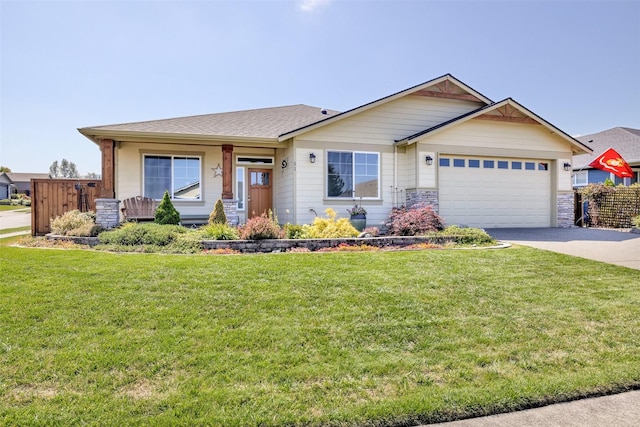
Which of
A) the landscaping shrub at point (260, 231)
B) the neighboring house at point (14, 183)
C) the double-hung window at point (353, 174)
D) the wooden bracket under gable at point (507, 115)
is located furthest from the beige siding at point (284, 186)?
the neighboring house at point (14, 183)

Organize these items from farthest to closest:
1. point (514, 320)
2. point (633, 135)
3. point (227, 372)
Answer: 1. point (633, 135)
2. point (514, 320)
3. point (227, 372)

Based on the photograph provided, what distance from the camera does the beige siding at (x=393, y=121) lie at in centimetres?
1206

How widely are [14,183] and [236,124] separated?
65074 mm

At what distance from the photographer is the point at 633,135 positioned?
22.6m

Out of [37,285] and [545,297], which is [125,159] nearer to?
[37,285]

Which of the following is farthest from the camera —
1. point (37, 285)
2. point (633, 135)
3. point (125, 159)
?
point (633, 135)

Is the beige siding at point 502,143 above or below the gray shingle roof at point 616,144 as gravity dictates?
below

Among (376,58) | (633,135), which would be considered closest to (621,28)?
(376,58)

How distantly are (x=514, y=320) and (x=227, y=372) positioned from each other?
324cm

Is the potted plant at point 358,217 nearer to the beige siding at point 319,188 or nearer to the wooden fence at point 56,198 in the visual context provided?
the beige siding at point 319,188

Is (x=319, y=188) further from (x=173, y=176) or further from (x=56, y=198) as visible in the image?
(x=56, y=198)

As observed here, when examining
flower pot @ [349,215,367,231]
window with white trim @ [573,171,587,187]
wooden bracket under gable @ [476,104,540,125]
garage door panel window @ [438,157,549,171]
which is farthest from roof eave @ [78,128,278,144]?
window with white trim @ [573,171,587,187]

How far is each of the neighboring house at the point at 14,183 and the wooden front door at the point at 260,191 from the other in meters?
57.9

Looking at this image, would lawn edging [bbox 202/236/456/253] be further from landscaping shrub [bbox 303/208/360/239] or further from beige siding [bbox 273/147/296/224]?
beige siding [bbox 273/147/296/224]
